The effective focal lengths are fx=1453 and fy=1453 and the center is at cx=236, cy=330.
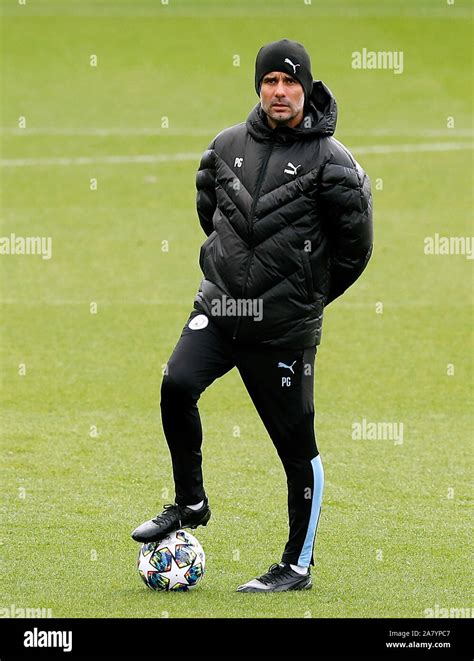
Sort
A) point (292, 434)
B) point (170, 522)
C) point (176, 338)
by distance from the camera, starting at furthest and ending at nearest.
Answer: point (176, 338), point (170, 522), point (292, 434)

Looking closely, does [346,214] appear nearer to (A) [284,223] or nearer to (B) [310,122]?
(A) [284,223]

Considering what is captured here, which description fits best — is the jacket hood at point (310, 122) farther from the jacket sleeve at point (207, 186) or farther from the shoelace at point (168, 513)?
the shoelace at point (168, 513)

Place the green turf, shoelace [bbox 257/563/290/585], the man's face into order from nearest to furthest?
the man's face, shoelace [bbox 257/563/290/585], the green turf

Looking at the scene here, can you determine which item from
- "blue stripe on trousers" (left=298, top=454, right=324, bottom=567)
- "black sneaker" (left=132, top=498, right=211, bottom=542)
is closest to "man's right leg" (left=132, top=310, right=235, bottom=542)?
"black sneaker" (left=132, top=498, right=211, bottom=542)

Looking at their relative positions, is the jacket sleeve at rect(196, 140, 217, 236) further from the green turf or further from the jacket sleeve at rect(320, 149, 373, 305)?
the green turf

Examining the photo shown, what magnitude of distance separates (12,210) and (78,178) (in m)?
2.62

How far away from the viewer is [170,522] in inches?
299

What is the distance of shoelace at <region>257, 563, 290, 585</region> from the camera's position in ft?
24.7

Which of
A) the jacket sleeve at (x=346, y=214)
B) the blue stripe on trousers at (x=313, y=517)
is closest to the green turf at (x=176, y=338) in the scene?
the blue stripe on trousers at (x=313, y=517)

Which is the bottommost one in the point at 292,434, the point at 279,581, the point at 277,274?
the point at 279,581

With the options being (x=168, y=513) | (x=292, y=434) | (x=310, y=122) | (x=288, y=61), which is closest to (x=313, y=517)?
(x=292, y=434)

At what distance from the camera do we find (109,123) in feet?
94.4

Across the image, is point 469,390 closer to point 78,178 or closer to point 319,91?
point 319,91

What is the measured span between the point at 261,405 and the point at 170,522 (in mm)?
781
